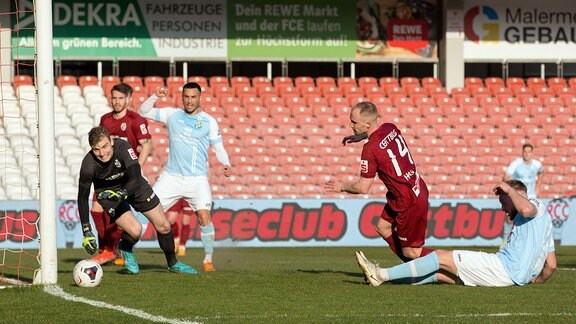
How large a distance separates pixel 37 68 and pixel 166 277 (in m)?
2.53

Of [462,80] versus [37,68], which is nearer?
[37,68]

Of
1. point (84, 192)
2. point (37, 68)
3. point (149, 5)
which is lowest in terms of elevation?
point (84, 192)

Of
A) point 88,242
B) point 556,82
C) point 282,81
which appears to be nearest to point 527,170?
point 282,81

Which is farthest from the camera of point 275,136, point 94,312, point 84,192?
point 275,136

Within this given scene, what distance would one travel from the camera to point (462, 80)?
3108 cm

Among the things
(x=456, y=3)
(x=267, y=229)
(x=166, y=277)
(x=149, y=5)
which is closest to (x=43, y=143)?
(x=166, y=277)

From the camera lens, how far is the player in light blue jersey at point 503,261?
10.4m

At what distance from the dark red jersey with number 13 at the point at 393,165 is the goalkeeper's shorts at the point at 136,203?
2638 mm

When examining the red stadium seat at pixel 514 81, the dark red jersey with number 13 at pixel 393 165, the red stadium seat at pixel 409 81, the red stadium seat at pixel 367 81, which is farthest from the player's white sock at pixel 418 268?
the red stadium seat at pixel 514 81

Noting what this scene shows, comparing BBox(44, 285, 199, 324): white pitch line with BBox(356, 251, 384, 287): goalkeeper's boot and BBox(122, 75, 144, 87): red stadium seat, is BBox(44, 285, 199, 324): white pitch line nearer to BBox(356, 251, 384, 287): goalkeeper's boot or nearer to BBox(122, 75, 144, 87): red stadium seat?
BBox(356, 251, 384, 287): goalkeeper's boot

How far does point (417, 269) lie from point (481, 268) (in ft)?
1.95

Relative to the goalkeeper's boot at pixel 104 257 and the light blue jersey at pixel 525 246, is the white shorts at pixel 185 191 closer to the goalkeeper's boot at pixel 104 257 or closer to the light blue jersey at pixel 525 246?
the goalkeeper's boot at pixel 104 257

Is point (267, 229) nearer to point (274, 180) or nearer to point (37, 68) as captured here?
point (274, 180)

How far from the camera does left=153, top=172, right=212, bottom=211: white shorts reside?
44.4ft
